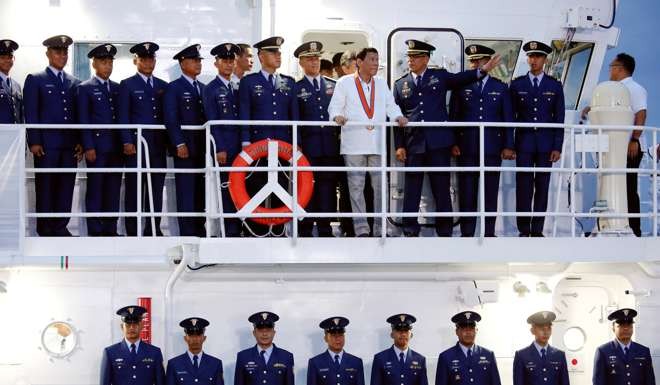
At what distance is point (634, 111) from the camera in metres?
10.8

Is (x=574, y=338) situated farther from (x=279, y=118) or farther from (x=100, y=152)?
(x=100, y=152)

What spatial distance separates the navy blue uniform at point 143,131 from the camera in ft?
33.0

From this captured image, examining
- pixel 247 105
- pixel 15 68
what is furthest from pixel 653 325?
pixel 15 68

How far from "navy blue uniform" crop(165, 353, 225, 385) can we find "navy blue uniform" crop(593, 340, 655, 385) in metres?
3.55

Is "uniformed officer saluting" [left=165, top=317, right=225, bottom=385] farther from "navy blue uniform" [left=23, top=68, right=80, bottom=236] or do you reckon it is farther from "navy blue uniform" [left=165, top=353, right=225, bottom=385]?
"navy blue uniform" [left=23, top=68, right=80, bottom=236]

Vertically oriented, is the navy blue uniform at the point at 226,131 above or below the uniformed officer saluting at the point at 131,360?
above

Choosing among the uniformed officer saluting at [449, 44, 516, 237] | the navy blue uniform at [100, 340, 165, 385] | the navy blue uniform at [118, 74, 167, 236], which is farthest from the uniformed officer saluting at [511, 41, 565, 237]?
the navy blue uniform at [100, 340, 165, 385]

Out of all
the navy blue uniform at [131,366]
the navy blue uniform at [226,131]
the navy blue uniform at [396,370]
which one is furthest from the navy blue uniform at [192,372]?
the navy blue uniform at [396,370]

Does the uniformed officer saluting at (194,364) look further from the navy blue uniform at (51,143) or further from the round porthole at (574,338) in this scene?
the round porthole at (574,338)

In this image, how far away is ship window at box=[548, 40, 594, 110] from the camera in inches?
452

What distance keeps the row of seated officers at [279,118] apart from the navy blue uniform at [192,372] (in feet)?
3.92

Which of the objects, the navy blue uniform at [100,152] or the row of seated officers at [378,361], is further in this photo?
the navy blue uniform at [100,152]

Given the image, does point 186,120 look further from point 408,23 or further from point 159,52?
point 408,23

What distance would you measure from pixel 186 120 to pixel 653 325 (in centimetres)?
492
